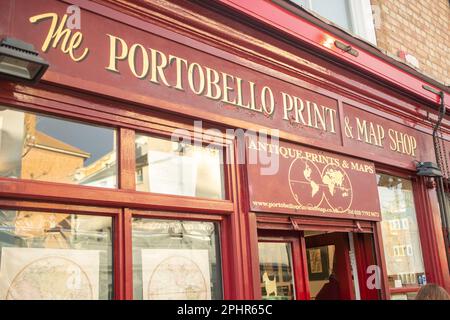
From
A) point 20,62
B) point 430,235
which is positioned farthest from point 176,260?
point 430,235

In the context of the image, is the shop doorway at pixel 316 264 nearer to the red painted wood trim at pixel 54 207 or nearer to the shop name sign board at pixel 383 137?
the shop name sign board at pixel 383 137

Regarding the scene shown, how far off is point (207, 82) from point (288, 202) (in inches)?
46.7

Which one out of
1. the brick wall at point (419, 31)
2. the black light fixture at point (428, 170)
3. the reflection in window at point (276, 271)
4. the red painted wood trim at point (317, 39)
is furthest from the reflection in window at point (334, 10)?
the reflection in window at point (276, 271)

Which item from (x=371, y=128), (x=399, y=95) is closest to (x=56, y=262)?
(x=371, y=128)

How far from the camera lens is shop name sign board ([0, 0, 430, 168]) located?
313cm

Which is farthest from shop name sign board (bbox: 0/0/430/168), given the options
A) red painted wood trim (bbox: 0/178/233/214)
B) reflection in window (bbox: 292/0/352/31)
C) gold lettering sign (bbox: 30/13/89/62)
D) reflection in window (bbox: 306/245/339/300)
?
reflection in window (bbox: 292/0/352/31)

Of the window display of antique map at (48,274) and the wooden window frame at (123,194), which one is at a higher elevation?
the wooden window frame at (123,194)

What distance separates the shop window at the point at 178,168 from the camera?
11.6ft

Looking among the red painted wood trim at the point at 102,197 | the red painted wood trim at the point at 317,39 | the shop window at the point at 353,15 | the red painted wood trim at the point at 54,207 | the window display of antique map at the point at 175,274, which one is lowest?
the window display of antique map at the point at 175,274

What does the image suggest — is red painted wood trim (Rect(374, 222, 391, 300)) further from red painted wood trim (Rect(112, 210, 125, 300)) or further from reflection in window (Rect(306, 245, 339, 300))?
red painted wood trim (Rect(112, 210, 125, 300))

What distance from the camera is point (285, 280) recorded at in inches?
175

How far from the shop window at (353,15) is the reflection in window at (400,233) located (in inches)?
73.4

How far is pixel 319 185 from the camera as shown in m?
4.59

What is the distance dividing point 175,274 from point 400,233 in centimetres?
317
